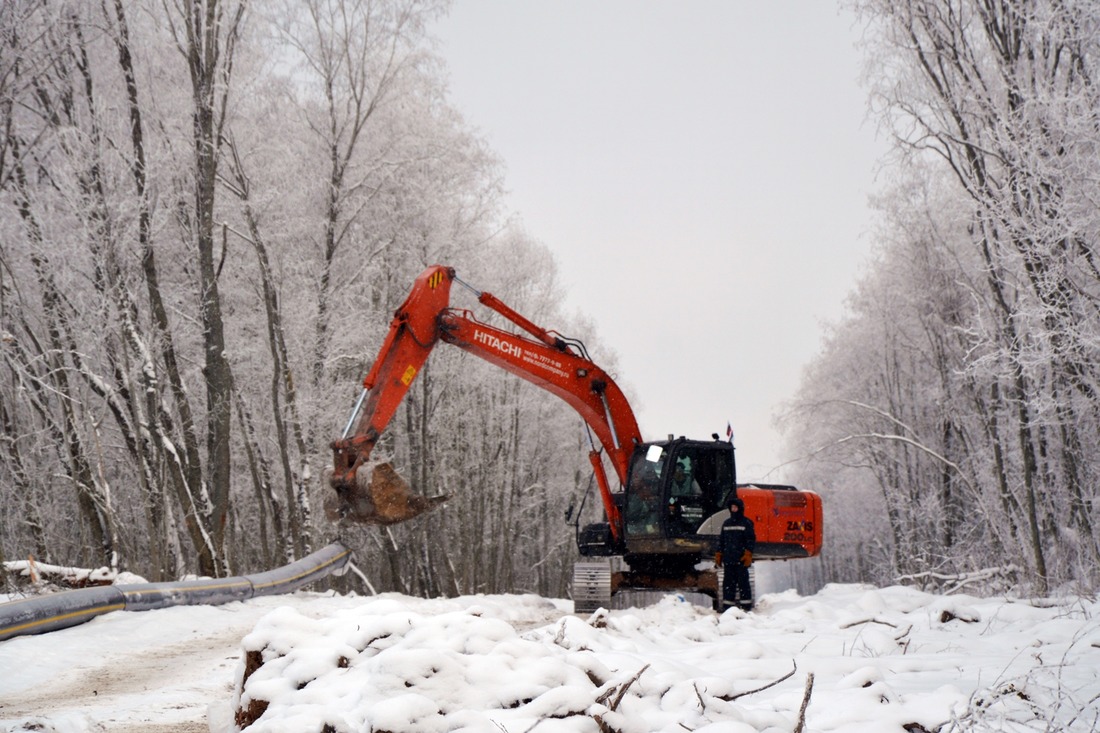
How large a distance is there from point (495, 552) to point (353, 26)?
51.1ft

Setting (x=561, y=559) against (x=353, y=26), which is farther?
(x=561, y=559)

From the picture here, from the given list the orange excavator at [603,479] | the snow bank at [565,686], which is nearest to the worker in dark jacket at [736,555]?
the orange excavator at [603,479]

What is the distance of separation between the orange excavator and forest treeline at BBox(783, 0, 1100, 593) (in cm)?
175

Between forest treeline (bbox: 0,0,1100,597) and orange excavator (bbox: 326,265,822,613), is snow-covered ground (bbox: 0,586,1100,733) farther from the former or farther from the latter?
forest treeline (bbox: 0,0,1100,597)

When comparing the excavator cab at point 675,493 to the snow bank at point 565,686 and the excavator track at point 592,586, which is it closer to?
the excavator track at point 592,586

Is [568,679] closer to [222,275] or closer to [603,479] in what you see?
[603,479]

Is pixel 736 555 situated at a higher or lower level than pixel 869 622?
higher

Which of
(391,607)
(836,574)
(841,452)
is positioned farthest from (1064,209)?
(836,574)

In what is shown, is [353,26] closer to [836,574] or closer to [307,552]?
[307,552]

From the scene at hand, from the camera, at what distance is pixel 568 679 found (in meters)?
3.58

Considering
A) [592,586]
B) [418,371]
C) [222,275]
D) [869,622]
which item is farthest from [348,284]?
[869,622]

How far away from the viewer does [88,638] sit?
808 cm

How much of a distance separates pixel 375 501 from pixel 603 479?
404 centimetres

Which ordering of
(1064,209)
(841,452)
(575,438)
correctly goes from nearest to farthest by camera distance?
(1064,209), (841,452), (575,438)
